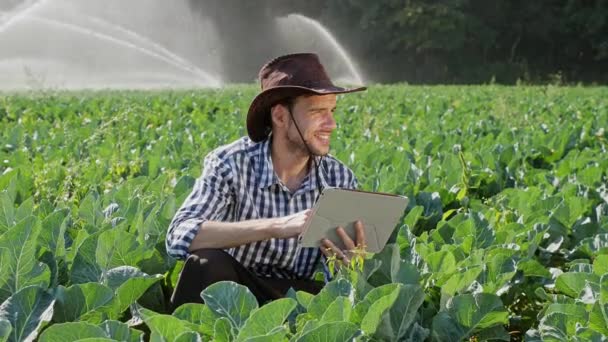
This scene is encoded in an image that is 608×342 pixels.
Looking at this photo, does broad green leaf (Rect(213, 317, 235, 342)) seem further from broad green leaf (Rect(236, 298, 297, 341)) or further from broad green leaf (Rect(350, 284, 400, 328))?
broad green leaf (Rect(350, 284, 400, 328))

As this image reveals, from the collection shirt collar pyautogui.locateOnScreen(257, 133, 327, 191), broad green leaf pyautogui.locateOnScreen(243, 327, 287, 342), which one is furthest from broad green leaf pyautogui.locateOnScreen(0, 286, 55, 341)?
shirt collar pyautogui.locateOnScreen(257, 133, 327, 191)

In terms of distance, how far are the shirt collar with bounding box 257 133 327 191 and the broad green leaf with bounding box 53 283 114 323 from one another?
116cm

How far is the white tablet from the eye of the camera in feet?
10.2

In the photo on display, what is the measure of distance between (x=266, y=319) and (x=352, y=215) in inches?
36.6


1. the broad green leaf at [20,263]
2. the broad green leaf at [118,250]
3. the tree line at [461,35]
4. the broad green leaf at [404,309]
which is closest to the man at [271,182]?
the broad green leaf at [118,250]

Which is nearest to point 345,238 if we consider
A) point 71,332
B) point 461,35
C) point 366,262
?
point 366,262

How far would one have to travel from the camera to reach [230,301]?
2598mm

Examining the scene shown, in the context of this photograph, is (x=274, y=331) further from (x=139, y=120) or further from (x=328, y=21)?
(x=328, y=21)

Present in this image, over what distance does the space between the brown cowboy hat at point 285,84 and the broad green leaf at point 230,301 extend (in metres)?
1.16

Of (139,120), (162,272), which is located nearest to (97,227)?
(162,272)

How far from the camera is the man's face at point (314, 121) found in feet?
12.1

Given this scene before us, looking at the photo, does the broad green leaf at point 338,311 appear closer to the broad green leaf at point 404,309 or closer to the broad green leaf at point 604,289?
the broad green leaf at point 404,309

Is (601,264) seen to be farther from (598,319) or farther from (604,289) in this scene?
(598,319)

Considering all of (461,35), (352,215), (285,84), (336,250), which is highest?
(461,35)
